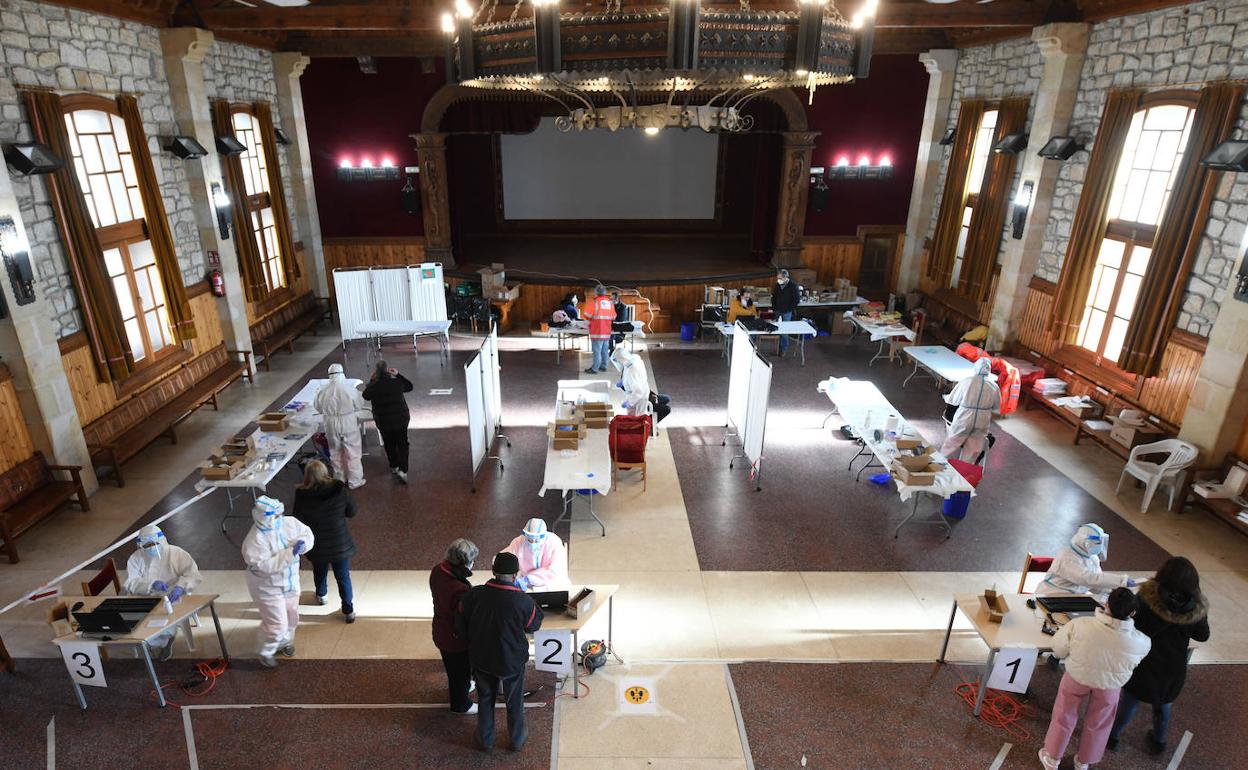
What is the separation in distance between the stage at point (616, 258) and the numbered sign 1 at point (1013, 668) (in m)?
10.1

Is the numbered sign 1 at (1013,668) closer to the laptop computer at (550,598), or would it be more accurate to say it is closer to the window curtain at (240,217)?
the laptop computer at (550,598)

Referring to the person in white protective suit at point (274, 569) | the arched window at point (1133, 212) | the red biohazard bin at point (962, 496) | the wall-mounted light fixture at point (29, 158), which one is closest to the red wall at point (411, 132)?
the arched window at point (1133, 212)

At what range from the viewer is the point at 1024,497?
816 cm

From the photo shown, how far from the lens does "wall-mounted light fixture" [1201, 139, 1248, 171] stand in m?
7.15

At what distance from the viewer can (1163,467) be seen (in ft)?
25.2

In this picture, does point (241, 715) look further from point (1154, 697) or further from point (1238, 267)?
point (1238, 267)

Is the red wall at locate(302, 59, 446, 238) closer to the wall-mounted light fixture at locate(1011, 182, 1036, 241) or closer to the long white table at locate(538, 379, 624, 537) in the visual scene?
the long white table at locate(538, 379, 624, 537)

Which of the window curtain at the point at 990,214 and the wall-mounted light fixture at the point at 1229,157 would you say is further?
the window curtain at the point at 990,214

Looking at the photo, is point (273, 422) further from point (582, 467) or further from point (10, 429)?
point (582, 467)

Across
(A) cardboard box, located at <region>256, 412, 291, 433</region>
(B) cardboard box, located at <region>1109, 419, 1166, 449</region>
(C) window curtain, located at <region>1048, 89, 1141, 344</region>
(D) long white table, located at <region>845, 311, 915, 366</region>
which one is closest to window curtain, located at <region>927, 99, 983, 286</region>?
(D) long white table, located at <region>845, 311, 915, 366</region>

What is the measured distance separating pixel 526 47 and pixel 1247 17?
8229 mm

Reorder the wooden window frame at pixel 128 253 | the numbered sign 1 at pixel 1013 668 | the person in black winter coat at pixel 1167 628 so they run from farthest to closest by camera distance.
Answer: the wooden window frame at pixel 128 253 → the numbered sign 1 at pixel 1013 668 → the person in black winter coat at pixel 1167 628

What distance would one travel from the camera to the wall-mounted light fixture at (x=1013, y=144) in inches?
432

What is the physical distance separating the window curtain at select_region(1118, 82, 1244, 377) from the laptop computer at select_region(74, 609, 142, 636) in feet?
35.0
